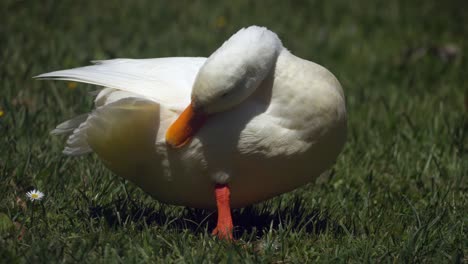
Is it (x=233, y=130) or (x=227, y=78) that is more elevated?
(x=227, y=78)

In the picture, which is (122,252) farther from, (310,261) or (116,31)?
(116,31)

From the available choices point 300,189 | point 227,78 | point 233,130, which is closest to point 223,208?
point 233,130

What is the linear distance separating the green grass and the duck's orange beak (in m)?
0.40

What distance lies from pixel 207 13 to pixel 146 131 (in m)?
4.26

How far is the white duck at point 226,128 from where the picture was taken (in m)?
3.36

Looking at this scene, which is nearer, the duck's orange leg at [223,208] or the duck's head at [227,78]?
the duck's head at [227,78]

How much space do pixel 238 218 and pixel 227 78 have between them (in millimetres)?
1038

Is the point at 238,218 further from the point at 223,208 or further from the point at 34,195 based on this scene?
the point at 34,195

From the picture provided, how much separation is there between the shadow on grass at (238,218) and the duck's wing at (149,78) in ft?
1.74

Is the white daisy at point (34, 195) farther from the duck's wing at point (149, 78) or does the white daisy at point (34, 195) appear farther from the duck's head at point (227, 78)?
the duck's head at point (227, 78)

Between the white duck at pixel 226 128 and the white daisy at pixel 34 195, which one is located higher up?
the white duck at pixel 226 128

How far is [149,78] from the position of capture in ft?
11.9

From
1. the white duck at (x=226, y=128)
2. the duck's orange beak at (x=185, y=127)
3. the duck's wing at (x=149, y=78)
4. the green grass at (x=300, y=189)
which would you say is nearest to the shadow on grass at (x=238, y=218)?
the green grass at (x=300, y=189)

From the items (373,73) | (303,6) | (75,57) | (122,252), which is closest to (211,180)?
(122,252)
